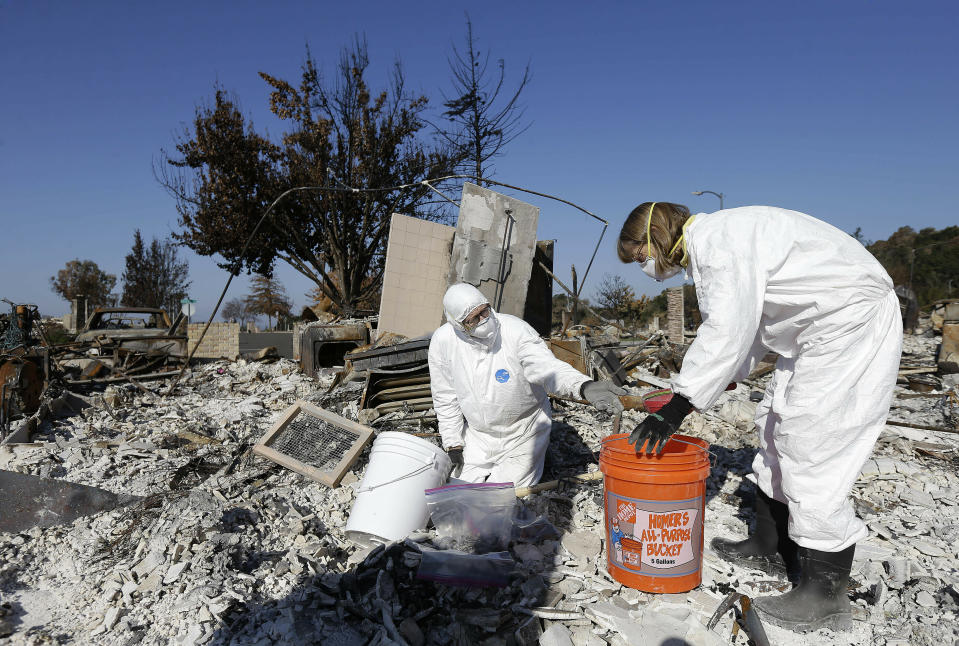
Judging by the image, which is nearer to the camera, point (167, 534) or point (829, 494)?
point (829, 494)

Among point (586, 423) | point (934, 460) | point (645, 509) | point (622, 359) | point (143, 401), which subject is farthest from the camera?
point (622, 359)

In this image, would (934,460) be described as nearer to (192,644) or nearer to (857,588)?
(857,588)

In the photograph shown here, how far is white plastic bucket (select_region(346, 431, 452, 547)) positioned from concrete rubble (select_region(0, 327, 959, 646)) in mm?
112

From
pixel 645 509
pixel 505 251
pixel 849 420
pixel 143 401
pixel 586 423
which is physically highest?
pixel 505 251

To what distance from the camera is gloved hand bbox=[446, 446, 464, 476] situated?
13.1 ft

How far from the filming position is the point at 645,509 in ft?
8.41

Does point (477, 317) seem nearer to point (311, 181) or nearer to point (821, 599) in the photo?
point (821, 599)

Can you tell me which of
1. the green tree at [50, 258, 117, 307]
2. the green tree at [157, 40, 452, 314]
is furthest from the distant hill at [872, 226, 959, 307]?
the green tree at [50, 258, 117, 307]

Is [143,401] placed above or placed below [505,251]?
below

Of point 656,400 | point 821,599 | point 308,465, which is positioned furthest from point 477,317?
point 821,599

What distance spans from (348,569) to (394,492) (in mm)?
470

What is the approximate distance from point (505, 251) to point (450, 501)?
532 centimetres

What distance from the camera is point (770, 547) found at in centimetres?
299

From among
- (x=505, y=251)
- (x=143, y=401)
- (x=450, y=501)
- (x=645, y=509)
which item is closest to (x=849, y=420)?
(x=645, y=509)
